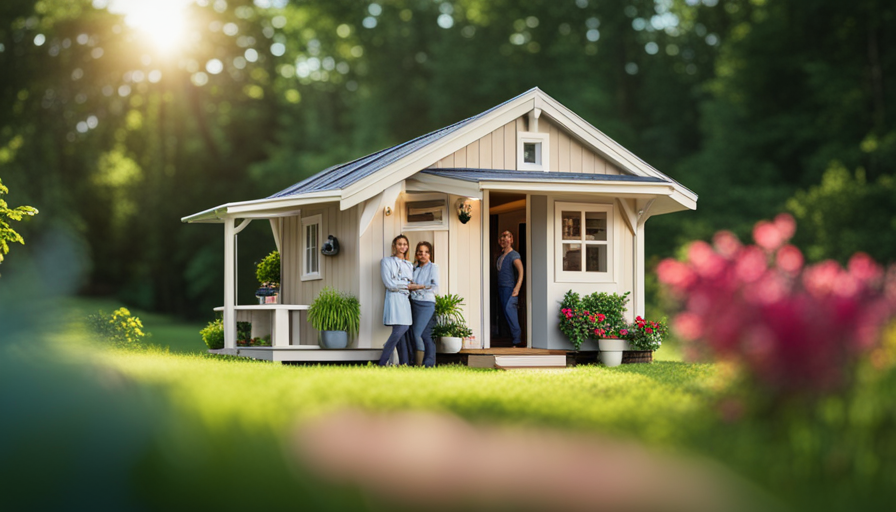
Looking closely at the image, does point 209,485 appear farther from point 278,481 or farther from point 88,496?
point 88,496

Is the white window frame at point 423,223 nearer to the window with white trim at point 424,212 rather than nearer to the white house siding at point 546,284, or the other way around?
the window with white trim at point 424,212

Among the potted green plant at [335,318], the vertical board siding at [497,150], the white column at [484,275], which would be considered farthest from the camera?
the vertical board siding at [497,150]

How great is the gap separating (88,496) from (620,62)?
136ft

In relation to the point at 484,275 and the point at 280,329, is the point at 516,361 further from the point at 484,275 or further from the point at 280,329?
the point at 280,329

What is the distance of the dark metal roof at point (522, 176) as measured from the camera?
1462cm

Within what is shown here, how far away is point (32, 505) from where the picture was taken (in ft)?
20.9

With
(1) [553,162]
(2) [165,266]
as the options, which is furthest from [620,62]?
(1) [553,162]

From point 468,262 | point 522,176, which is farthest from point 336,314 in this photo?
point 522,176

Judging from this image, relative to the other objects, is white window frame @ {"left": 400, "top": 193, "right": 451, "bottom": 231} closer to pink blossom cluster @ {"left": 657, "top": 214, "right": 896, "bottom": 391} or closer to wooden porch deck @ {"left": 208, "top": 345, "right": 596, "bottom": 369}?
wooden porch deck @ {"left": 208, "top": 345, "right": 596, "bottom": 369}

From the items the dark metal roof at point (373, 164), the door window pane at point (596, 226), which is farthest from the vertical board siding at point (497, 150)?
the door window pane at point (596, 226)

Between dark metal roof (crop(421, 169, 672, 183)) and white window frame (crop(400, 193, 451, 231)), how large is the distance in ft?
1.23

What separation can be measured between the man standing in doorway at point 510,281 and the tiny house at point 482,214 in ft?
0.78

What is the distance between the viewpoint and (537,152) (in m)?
16.5

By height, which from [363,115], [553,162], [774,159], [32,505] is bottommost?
[32,505]
